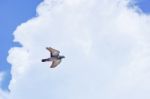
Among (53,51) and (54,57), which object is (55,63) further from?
(53,51)

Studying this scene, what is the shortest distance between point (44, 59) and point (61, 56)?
9612 millimetres

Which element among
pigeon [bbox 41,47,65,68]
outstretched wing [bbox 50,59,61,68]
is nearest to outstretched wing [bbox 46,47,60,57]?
pigeon [bbox 41,47,65,68]

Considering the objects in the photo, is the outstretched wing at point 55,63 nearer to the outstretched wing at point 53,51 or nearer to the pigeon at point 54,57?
the pigeon at point 54,57


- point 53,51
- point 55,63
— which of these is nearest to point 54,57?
point 53,51

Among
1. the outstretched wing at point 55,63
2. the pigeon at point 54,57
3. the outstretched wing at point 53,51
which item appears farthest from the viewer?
the outstretched wing at point 55,63

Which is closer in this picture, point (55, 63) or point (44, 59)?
point (44, 59)

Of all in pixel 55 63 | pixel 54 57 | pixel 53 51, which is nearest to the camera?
pixel 53 51

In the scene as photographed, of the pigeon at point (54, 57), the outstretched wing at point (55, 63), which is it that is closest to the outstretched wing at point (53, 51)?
the pigeon at point (54, 57)

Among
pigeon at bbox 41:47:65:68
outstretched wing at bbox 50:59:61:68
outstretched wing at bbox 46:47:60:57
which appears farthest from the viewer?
outstretched wing at bbox 50:59:61:68

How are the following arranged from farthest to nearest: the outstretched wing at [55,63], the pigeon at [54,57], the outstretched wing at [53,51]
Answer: the outstretched wing at [55,63] → the pigeon at [54,57] → the outstretched wing at [53,51]

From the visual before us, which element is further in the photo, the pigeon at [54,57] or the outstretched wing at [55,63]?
the outstretched wing at [55,63]

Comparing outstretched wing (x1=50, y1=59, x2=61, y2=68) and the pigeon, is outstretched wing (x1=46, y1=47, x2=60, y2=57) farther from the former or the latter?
outstretched wing (x1=50, y1=59, x2=61, y2=68)

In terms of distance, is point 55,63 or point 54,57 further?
point 55,63

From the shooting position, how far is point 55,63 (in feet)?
518
